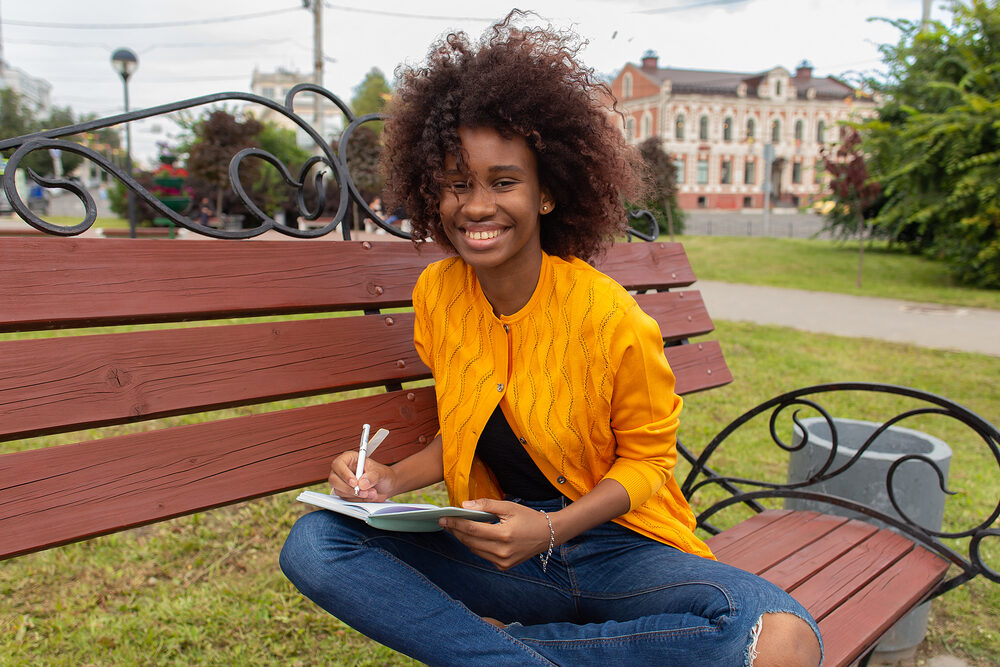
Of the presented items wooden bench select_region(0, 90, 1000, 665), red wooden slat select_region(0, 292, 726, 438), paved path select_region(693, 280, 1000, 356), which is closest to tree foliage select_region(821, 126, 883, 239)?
paved path select_region(693, 280, 1000, 356)

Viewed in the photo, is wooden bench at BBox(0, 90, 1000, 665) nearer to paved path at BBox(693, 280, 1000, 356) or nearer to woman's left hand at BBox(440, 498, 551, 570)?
woman's left hand at BBox(440, 498, 551, 570)

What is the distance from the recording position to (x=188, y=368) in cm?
170

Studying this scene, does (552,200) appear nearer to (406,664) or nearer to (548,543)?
(548,543)

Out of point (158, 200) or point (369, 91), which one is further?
point (369, 91)

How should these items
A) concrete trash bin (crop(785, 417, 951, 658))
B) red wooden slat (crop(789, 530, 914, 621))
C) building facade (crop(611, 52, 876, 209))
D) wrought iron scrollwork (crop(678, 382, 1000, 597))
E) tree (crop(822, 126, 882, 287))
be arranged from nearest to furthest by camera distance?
red wooden slat (crop(789, 530, 914, 621)) → wrought iron scrollwork (crop(678, 382, 1000, 597)) → concrete trash bin (crop(785, 417, 951, 658)) → tree (crop(822, 126, 882, 287)) → building facade (crop(611, 52, 876, 209))

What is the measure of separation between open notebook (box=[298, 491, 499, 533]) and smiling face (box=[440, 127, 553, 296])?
0.54m

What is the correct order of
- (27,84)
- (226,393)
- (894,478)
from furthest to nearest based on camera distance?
(27,84)
(894,478)
(226,393)

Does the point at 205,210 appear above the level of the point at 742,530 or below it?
above

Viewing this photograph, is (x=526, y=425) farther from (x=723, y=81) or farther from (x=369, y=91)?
(x=723, y=81)

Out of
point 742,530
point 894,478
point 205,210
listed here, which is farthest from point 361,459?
point 205,210

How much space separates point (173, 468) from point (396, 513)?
60 centimetres

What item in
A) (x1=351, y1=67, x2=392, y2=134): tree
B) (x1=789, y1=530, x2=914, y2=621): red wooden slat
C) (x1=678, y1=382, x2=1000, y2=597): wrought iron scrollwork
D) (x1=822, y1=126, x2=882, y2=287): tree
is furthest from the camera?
(x1=351, y1=67, x2=392, y2=134): tree

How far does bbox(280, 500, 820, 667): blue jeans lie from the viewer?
4.61ft

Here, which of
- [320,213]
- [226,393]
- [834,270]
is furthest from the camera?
[834,270]
